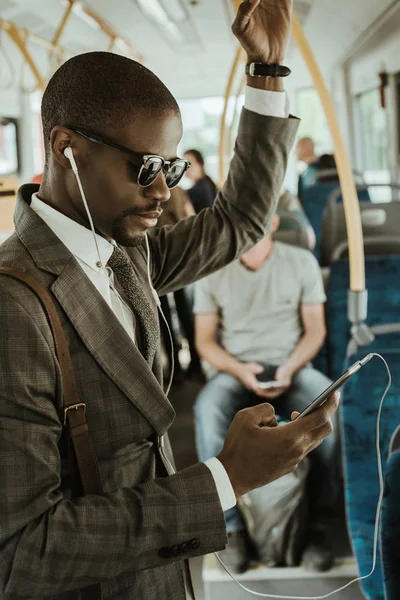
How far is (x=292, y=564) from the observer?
238cm

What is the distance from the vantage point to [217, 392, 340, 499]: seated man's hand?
86 centimetres

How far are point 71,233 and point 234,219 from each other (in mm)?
413

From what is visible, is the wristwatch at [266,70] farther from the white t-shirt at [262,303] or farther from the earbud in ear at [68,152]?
the white t-shirt at [262,303]

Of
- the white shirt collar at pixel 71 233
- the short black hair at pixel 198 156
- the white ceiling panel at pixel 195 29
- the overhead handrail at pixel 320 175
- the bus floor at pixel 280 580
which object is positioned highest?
the white ceiling panel at pixel 195 29

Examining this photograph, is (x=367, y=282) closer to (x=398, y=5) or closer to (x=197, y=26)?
(x=398, y=5)

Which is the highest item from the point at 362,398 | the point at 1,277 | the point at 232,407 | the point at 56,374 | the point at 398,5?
the point at 398,5

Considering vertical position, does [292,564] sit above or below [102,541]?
below

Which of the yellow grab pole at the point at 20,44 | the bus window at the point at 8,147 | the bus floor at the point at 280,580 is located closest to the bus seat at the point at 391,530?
the bus floor at the point at 280,580

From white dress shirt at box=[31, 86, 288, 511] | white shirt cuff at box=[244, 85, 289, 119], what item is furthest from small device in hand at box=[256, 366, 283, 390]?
white dress shirt at box=[31, 86, 288, 511]

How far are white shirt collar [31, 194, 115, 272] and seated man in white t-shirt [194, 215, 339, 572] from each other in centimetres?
176

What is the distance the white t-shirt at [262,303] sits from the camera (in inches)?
114

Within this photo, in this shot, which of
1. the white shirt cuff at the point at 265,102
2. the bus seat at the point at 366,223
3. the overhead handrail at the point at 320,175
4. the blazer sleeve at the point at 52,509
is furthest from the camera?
the overhead handrail at the point at 320,175

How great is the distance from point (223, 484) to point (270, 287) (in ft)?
6.78

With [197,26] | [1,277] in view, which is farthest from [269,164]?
[197,26]
